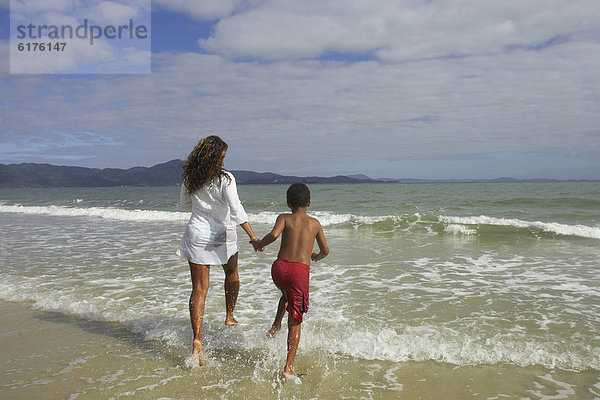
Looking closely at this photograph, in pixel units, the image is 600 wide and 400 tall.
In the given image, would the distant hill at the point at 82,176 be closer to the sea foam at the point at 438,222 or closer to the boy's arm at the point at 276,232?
the sea foam at the point at 438,222

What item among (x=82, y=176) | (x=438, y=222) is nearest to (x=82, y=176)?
(x=82, y=176)

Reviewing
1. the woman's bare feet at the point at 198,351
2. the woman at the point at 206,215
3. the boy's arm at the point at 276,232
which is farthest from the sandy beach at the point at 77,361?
the boy's arm at the point at 276,232

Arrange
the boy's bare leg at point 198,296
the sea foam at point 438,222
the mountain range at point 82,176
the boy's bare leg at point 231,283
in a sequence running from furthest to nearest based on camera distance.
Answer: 1. the mountain range at point 82,176
2. the sea foam at point 438,222
3. the boy's bare leg at point 231,283
4. the boy's bare leg at point 198,296

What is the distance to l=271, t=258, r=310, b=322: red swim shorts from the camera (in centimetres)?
362

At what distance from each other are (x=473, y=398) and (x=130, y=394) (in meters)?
2.75

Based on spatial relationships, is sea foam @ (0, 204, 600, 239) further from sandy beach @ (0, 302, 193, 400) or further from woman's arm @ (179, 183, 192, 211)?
sandy beach @ (0, 302, 193, 400)

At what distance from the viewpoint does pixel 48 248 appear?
10586 mm

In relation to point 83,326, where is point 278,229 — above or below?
above

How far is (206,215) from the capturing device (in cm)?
404

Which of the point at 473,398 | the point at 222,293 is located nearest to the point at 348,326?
the point at 473,398

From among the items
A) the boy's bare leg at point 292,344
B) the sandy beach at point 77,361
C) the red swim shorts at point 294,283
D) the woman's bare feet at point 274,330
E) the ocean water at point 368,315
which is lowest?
the sandy beach at point 77,361

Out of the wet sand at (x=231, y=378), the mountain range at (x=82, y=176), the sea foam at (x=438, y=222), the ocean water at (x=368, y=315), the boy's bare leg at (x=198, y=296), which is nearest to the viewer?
the wet sand at (x=231, y=378)

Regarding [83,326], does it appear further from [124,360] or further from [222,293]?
[222,293]

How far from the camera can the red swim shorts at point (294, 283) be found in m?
3.62
